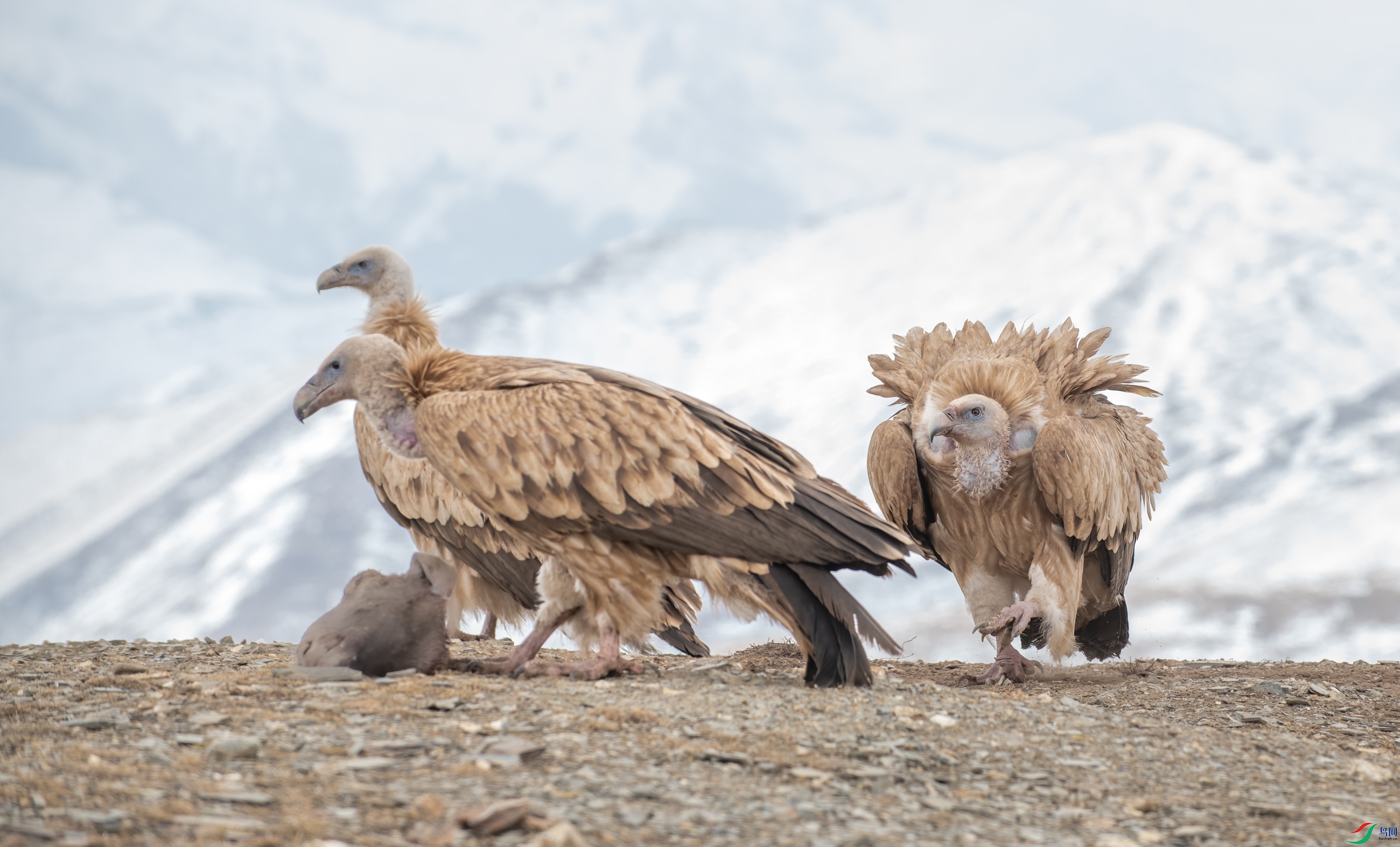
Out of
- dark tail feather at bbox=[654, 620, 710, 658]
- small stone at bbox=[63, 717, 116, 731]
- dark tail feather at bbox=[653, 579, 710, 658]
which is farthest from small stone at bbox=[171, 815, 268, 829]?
dark tail feather at bbox=[654, 620, 710, 658]

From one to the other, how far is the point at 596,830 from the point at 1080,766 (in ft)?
7.72

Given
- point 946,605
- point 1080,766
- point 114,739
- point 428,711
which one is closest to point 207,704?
point 114,739

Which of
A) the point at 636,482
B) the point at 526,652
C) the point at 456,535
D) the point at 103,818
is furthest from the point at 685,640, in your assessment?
the point at 103,818

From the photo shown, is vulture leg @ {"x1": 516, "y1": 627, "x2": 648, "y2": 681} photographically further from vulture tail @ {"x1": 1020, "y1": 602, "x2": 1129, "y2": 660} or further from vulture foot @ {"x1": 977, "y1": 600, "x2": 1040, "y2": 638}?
vulture tail @ {"x1": 1020, "y1": 602, "x2": 1129, "y2": 660}

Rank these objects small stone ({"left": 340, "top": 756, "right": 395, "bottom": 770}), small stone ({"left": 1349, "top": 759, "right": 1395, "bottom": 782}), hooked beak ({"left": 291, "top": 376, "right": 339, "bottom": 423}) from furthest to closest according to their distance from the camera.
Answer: hooked beak ({"left": 291, "top": 376, "right": 339, "bottom": 423}) < small stone ({"left": 1349, "top": 759, "right": 1395, "bottom": 782}) < small stone ({"left": 340, "top": 756, "right": 395, "bottom": 770})

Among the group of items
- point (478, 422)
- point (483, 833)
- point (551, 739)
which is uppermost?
point (478, 422)

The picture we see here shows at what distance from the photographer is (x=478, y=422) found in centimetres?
633

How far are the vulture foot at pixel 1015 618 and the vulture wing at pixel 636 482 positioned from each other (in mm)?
2208

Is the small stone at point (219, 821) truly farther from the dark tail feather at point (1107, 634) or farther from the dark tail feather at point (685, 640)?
the dark tail feather at point (1107, 634)

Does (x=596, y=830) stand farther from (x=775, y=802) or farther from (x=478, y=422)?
(x=478, y=422)

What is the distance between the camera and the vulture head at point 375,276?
399 inches

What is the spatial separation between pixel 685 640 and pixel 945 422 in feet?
7.45

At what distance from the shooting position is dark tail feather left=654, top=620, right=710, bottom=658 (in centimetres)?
829

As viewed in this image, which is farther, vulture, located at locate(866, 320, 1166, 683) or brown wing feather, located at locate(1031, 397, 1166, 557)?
vulture, located at locate(866, 320, 1166, 683)
